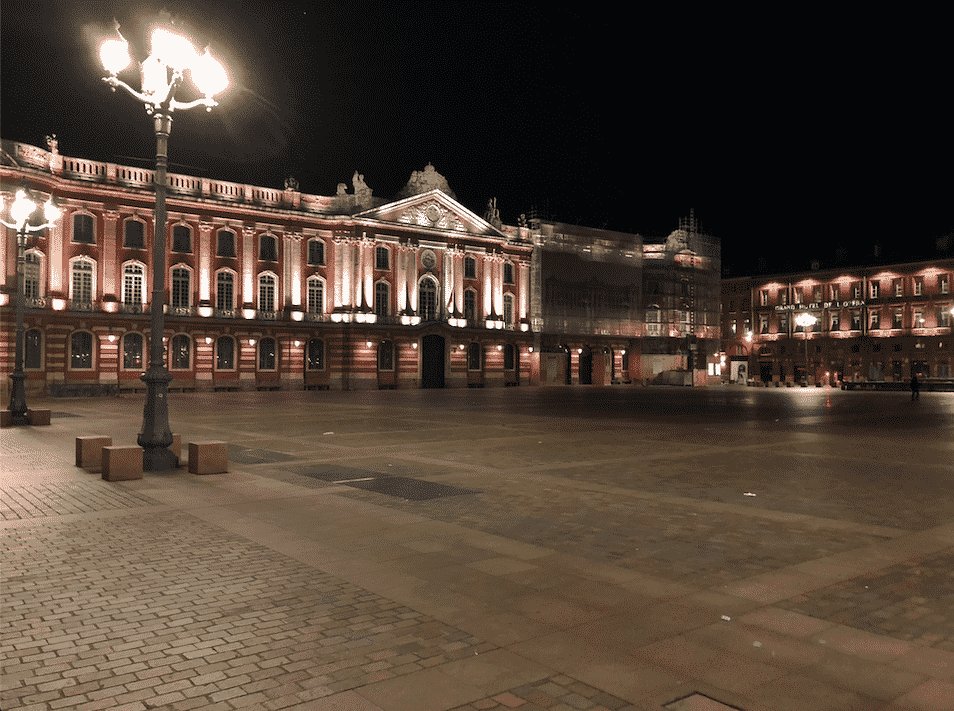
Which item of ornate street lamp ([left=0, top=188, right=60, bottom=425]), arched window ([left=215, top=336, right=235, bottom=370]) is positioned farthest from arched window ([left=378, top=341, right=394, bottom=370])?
ornate street lamp ([left=0, top=188, right=60, bottom=425])

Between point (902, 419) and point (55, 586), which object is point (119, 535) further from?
point (902, 419)

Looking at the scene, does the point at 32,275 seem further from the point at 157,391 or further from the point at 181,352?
the point at 157,391

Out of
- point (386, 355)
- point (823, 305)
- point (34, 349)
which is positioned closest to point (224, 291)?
point (34, 349)

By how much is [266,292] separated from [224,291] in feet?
9.49

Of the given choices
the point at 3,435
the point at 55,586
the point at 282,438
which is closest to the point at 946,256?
the point at 282,438

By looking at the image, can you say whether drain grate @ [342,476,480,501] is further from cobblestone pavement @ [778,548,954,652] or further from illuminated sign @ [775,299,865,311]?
illuminated sign @ [775,299,865,311]

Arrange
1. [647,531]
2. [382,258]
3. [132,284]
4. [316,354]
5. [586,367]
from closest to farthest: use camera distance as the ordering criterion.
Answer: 1. [647,531]
2. [132,284]
3. [316,354]
4. [382,258]
5. [586,367]

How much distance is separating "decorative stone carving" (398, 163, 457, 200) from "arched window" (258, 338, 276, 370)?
15370mm

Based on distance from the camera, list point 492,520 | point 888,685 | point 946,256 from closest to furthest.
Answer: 1. point 888,685
2. point 492,520
3. point 946,256

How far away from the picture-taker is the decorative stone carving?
60.3 m

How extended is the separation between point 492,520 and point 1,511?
20.1 ft

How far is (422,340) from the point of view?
197 feet

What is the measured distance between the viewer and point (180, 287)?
50438mm

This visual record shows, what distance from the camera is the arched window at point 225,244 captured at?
2040 inches
